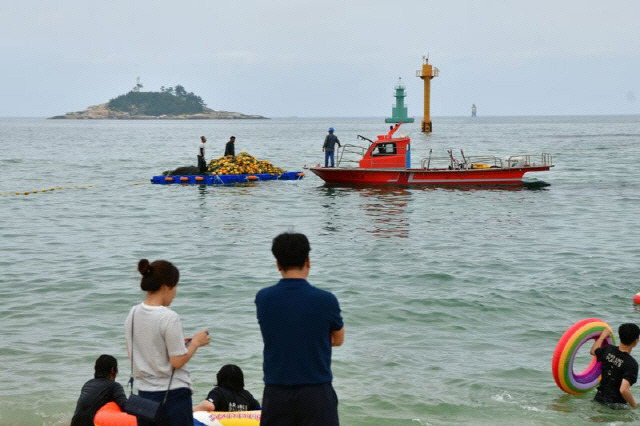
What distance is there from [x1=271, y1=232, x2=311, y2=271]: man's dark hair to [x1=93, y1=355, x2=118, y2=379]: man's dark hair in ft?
11.4

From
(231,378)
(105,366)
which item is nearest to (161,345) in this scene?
(231,378)

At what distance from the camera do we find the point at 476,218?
28.5m

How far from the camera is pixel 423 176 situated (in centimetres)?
3581

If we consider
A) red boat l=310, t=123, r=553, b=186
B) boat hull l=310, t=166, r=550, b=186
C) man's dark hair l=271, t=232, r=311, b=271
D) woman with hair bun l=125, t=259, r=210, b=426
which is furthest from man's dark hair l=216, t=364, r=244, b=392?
boat hull l=310, t=166, r=550, b=186

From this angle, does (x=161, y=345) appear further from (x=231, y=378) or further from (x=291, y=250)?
(x=231, y=378)

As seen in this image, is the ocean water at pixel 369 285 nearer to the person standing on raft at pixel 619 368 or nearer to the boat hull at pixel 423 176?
the person standing on raft at pixel 619 368

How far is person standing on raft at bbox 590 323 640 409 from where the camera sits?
8.68m

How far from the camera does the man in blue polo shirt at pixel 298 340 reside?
15.9 feet

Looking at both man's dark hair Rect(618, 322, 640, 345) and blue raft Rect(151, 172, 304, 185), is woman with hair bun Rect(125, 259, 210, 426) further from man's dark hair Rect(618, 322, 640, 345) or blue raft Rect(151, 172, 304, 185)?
blue raft Rect(151, 172, 304, 185)

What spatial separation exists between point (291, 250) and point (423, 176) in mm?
31372

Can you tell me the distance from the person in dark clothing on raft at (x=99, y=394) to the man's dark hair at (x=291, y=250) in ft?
11.4

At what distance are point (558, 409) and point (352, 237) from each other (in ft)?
48.5

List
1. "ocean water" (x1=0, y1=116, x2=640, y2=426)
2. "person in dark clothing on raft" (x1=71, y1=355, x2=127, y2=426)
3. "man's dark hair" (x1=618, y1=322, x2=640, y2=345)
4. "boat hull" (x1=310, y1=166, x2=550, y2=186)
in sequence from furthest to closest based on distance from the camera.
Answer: "boat hull" (x1=310, y1=166, x2=550, y2=186)
"ocean water" (x1=0, y1=116, x2=640, y2=426)
"man's dark hair" (x1=618, y1=322, x2=640, y2=345)
"person in dark clothing on raft" (x1=71, y1=355, x2=127, y2=426)

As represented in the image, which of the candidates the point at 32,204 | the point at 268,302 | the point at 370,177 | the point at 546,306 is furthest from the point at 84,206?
the point at 268,302
